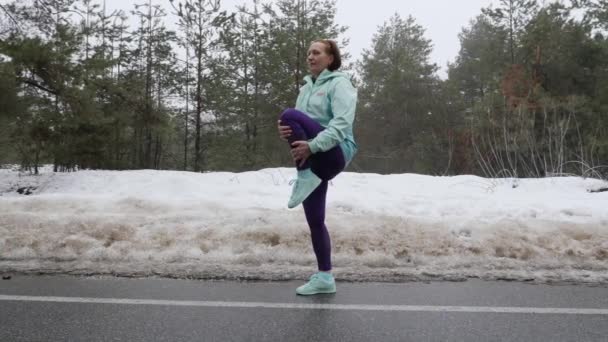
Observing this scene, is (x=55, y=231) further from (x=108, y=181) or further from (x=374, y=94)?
(x=374, y=94)

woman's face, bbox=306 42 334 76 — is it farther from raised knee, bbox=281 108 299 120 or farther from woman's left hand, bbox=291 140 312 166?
woman's left hand, bbox=291 140 312 166

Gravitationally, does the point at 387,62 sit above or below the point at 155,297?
above

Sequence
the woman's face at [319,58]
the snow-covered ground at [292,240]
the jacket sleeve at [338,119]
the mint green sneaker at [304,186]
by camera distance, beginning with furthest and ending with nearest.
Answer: the snow-covered ground at [292,240] → the woman's face at [319,58] → the mint green sneaker at [304,186] → the jacket sleeve at [338,119]

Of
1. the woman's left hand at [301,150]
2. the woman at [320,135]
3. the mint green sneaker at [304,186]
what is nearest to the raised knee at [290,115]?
the woman at [320,135]

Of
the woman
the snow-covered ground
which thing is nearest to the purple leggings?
the woman

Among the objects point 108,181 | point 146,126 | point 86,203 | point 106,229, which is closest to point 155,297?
point 106,229

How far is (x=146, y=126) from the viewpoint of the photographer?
1517cm

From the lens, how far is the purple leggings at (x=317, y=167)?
9.44 feet

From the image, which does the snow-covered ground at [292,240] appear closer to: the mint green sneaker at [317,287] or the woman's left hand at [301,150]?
the mint green sneaker at [317,287]

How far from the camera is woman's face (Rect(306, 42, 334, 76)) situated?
3.04 meters

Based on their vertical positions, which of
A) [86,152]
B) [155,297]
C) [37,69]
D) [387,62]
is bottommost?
[155,297]

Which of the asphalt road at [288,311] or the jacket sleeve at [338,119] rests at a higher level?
the jacket sleeve at [338,119]

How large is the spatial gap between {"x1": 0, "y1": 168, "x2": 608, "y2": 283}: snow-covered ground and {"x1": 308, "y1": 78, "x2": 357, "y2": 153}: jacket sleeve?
1.19 m

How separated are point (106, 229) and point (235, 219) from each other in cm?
126
